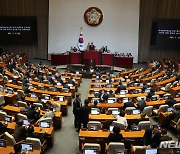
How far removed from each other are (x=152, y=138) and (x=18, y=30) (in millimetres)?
21317

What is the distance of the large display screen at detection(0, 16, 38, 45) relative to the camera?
1039 inches

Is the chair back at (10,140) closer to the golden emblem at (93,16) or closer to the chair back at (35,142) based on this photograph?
the chair back at (35,142)

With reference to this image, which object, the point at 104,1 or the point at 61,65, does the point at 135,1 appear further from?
the point at 61,65

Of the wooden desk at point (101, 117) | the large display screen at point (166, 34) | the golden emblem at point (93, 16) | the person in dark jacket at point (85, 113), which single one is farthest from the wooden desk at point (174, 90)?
the golden emblem at point (93, 16)

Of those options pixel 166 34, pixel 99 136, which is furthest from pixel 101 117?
pixel 166 34

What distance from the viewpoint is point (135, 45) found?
26.5 m

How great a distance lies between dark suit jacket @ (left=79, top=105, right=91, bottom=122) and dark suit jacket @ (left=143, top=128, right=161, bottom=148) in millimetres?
2585

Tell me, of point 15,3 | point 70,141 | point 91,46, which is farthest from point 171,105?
point 15,3

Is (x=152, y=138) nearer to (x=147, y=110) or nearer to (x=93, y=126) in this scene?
(x=93, y=126)

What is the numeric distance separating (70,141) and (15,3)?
2013 centimetres

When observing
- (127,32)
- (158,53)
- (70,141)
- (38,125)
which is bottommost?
(70,141)

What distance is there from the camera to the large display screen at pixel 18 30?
26.4 meters

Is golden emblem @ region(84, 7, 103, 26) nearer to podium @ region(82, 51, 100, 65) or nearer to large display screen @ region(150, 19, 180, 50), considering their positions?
podium @ region(82, 51, 100, 65)

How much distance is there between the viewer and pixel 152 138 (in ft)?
27.1
